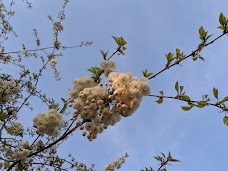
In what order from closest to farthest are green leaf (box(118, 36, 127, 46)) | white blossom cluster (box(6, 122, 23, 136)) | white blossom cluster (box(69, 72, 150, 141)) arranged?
white blossom cluster (box(69, 72, 150, 141)) → green leaf (box(118, 36, 127, 46)) → white blossom cluster (box(6, 122, 23, 136))

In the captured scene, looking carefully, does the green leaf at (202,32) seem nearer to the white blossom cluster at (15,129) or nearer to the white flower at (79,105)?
the white flower at (79,105)

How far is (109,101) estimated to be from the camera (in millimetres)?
2938

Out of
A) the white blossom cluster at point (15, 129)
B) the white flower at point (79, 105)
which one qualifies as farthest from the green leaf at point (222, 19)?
the white blossom cluster at point (15, 129)

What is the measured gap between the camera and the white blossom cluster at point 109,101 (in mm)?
2850

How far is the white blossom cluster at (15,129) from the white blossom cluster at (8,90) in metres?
0.41

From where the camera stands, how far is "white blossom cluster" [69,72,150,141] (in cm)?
285

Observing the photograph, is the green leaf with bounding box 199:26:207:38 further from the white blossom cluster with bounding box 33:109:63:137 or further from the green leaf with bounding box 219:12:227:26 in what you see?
the white blossom cluster with bounding box 33:109:63:137

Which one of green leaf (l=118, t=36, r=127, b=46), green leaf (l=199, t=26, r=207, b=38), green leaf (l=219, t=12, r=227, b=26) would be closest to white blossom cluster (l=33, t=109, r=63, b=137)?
green leaf (l=118, t=36, r=127, b=46)

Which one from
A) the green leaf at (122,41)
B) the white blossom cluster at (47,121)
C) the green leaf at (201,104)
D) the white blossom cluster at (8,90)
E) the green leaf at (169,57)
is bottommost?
the green leaf at (201,104)

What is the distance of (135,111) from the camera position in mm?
2869

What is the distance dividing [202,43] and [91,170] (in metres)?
2.73

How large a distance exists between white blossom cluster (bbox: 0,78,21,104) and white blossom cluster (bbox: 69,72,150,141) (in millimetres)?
2567

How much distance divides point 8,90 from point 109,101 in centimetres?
294

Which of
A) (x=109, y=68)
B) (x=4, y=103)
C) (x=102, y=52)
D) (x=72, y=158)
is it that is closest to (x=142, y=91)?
(x=109, y=68)
